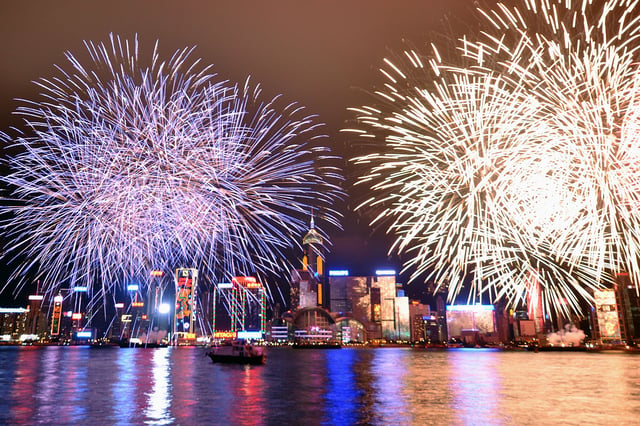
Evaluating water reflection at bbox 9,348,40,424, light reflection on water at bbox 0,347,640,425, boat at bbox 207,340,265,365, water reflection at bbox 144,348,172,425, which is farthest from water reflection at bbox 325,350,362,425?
boat at bbox 207,340,265,365

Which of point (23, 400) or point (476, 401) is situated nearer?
point (476, 401)

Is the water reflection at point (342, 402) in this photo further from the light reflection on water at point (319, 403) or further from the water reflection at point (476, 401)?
the water reflection at point (476, 401)

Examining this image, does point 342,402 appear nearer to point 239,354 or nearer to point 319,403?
point 319,403

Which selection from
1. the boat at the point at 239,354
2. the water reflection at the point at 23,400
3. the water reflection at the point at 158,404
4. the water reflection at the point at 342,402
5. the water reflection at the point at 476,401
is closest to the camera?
the water reflection at the point at 158,404

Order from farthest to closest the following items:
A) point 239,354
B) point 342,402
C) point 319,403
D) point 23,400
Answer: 1. point 239,354
2. point 23,400
3. point 342,402
4. point 319,403

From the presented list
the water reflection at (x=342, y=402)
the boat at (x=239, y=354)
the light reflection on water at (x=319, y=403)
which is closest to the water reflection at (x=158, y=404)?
the light reflection on water at (x=319, y=403)

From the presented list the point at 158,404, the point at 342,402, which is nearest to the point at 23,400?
the point at 158,404

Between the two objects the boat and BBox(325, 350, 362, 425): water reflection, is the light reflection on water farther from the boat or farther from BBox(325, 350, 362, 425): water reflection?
A: the boat

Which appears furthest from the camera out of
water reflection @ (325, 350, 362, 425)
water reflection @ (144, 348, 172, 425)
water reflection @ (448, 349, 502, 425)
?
water reflection @ (325, 350, 362, 425)

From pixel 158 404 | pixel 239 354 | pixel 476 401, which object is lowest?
pixel 239 354

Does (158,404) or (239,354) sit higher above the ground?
(158,404)

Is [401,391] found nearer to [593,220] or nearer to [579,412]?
[579,412]
